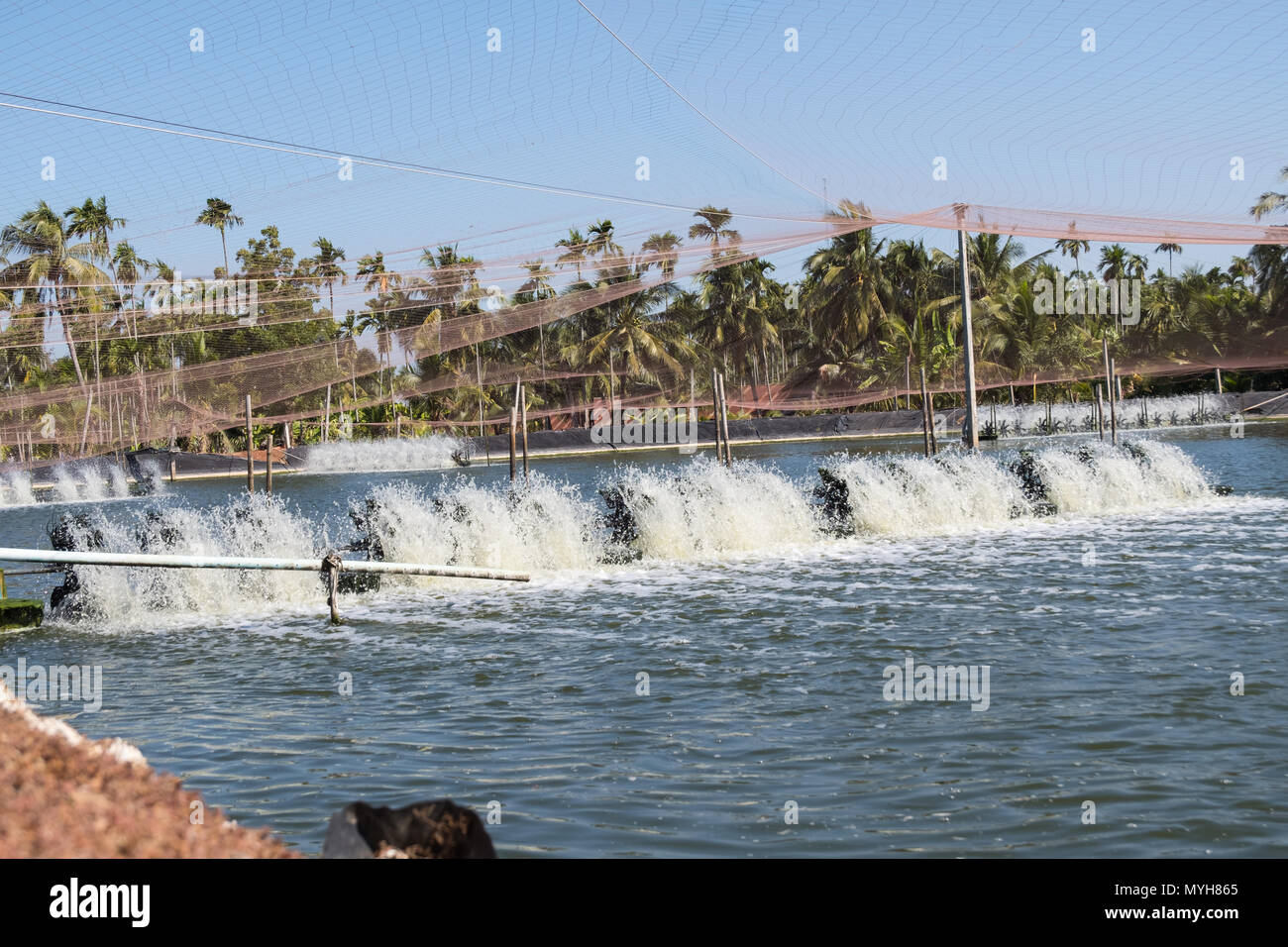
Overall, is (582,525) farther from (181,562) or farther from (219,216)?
(219,216)

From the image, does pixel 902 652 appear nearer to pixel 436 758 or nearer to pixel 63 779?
pixel 436 758

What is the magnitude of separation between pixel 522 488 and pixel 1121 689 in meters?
12.2

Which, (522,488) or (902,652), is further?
(522,488)

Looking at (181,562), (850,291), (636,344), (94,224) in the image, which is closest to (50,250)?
(94,224)

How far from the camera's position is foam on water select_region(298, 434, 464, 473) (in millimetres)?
56094

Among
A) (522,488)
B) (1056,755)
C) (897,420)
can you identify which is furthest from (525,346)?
(1056,755)

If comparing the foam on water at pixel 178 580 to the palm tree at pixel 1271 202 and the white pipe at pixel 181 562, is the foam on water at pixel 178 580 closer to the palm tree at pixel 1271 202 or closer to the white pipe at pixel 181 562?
the white pipe at pixel 181 562

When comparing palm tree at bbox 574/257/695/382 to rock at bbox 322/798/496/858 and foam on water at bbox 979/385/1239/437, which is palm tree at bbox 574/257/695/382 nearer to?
foam on water at bbox 979/385/1239/437

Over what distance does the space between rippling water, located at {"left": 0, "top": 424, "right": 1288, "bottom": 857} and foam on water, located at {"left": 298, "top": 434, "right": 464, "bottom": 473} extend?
3893 centimetres

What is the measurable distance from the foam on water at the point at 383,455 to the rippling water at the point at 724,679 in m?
38.9

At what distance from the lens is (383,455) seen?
57281 mm

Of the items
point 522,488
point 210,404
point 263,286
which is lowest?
point 522,488

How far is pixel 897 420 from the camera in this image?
2212 inches
